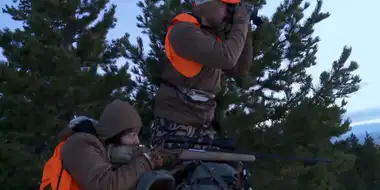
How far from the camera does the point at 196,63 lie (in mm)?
3559

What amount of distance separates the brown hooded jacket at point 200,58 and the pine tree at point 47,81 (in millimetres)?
2110

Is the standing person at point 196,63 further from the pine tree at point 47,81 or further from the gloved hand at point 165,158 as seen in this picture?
the pine tree at point 47,81

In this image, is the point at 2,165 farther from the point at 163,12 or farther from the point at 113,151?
the point at 113,151

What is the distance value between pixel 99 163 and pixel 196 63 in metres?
1.06

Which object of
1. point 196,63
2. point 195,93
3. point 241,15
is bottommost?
point 195,93

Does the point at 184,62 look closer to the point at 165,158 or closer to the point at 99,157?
the point at 165,158

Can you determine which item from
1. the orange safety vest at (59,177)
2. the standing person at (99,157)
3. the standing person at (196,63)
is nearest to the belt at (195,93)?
the standing person at (196,63)

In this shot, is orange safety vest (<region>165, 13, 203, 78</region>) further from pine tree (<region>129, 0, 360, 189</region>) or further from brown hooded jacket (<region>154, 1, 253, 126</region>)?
pine tree (<region>129, 0, 360, 189</region>)

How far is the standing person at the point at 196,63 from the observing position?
3434 mm

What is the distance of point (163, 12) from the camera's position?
206 inches

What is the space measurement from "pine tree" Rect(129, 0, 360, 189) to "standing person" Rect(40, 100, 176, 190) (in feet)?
5.90

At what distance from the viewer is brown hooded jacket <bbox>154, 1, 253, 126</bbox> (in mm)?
3410

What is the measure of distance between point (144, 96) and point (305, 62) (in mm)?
2105

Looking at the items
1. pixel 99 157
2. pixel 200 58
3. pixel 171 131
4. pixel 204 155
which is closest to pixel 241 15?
pixel 200 58
